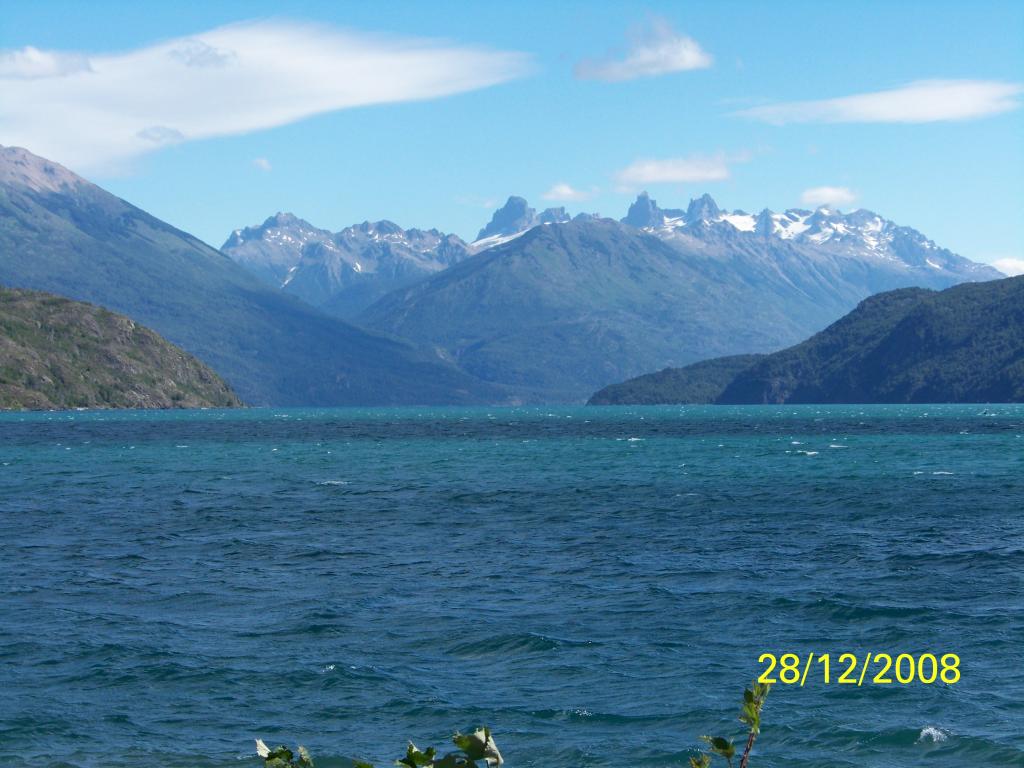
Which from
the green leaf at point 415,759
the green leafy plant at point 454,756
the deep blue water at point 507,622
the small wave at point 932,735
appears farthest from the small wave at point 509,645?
the green leaf at point 415,759

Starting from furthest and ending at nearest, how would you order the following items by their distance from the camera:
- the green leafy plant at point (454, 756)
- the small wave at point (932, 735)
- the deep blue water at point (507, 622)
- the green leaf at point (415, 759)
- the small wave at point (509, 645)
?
1. the small wave at point (509, 645)
2. the deep blue water at point (507, 622)
3. the small wave at point (932, 735)
4. the green leafy plant at point (454, 756)
5. the green leaf at point (415, 759)

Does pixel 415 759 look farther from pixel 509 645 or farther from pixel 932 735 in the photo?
pixel 509 645

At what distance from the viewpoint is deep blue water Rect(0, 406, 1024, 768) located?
29.6 meters

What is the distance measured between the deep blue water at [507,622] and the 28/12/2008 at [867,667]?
1.92 ft

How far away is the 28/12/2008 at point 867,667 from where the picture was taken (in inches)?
1318

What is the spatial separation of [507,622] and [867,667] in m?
11.8

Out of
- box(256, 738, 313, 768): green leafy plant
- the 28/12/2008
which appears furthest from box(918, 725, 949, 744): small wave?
box(256, 738, 313, 768): green leafy plant

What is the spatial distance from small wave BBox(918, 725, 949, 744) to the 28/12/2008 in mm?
4126

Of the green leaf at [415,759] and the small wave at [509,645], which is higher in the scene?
the green leaf at [415,759]

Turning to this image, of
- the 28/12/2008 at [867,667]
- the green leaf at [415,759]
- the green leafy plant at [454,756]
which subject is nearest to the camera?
the green leaf at [415,759]

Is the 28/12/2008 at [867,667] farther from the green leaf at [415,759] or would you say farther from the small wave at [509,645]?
the green leaf at [415,759]

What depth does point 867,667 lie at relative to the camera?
34719 mm

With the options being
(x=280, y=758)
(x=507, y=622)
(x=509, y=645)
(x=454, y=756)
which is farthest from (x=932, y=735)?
(x=280, y=758)

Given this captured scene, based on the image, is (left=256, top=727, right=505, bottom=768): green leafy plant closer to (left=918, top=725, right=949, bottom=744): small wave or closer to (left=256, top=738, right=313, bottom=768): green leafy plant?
(left=256, top=738, right=313, bottom=768): green leafy plant
